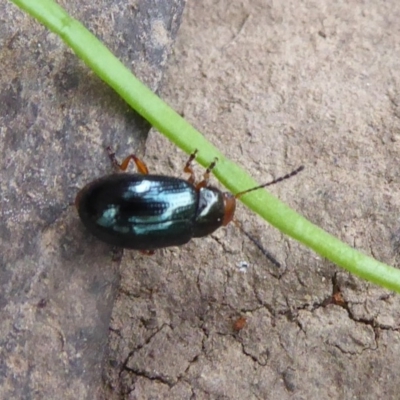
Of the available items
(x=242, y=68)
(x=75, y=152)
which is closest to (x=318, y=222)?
(x=242, y=68)

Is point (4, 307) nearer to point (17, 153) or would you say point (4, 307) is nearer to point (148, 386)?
point (17, 153)

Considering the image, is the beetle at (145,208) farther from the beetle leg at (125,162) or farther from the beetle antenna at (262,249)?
the beetle antenna at (262,249)

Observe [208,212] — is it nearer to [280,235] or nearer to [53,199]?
[280,235]

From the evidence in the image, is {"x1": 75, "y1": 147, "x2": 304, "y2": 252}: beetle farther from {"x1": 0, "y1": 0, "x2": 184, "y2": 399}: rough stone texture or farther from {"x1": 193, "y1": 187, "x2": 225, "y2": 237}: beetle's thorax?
{"x1": 0, "y1": 0, "x2": 184, "y2": 399}: rough stone texture

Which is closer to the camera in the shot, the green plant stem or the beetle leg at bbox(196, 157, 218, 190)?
the green plant stem

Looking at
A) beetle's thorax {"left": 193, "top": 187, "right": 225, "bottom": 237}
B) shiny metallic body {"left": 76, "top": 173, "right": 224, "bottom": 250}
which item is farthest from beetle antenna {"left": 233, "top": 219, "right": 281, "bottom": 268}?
shiny metallic body {"left": 76, "top": 173, "right": 224, "bottom": 250}

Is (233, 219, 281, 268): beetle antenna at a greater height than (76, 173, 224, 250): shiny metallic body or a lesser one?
lesser
